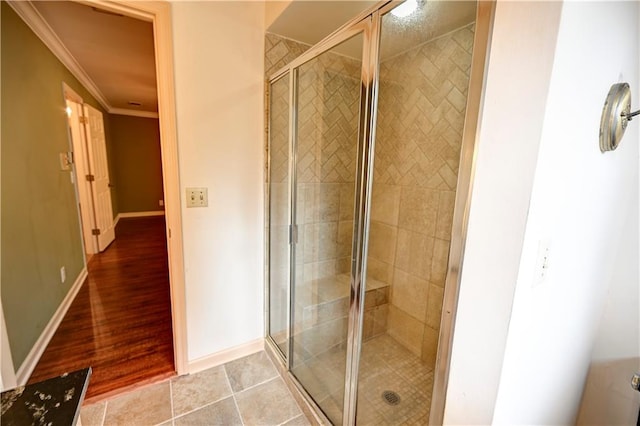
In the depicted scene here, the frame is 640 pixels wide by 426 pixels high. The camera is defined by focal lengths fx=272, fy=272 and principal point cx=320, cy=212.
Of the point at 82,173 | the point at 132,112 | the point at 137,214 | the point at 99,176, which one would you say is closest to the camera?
the point at 82,173

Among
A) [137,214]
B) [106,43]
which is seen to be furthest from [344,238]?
[137,214]

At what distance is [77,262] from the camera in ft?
9.46

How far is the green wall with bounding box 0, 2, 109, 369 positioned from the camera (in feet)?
5.26

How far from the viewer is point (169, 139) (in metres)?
1.53

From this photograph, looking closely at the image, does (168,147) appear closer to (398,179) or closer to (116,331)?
(398,179)

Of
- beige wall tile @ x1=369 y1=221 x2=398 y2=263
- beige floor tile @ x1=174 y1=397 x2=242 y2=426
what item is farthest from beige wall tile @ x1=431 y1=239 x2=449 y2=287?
beige floor tile @ x1=174 y1=397 x2=242 y2=426

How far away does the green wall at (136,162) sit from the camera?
565 cm

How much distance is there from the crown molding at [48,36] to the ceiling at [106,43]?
0.03m

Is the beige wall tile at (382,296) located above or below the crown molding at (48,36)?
below

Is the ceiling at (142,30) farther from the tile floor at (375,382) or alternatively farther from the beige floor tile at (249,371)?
the beige floor tile at (249,371)

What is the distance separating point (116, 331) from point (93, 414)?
863 millimetres

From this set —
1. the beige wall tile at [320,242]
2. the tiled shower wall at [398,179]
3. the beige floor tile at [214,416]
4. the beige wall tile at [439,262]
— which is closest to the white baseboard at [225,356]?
the beige floor tile at [214,416]

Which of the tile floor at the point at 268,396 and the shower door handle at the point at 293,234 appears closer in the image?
the tile floor at the point at 268,396

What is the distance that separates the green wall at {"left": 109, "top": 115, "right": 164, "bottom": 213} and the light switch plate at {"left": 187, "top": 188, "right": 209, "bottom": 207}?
15.7 feet
